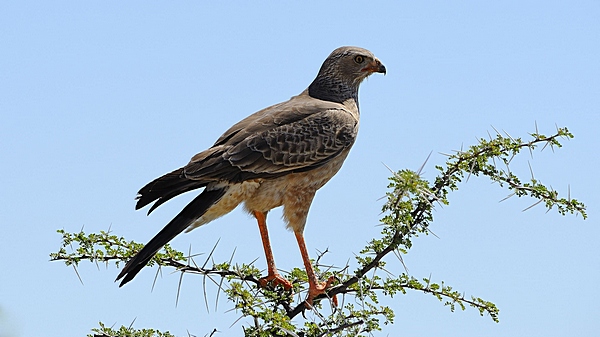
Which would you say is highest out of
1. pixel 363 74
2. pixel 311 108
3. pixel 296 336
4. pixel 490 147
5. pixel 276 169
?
pixel 363 74

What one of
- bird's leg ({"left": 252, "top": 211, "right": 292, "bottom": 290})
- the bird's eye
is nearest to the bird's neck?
the bird's eye

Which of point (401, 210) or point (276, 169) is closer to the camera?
point (401, 210)

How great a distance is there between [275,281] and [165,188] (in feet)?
3.90

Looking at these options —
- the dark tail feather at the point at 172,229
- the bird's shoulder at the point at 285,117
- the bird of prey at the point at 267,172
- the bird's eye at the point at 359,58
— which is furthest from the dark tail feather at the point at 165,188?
the bird's eye at the point at 359,58

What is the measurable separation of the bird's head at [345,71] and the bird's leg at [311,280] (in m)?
1.65

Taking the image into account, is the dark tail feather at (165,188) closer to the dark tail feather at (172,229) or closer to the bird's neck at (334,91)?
the dark tail feather at (172,229)

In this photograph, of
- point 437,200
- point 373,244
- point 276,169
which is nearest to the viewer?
point 437,200

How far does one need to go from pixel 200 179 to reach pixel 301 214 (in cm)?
102

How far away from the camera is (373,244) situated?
478cm

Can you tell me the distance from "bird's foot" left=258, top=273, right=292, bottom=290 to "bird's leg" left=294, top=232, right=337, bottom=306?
0.59 ft

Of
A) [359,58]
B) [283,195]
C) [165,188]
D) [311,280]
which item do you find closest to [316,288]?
[311,280]

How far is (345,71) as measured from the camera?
7383 mm

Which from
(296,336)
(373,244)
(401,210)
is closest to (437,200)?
(401,210)

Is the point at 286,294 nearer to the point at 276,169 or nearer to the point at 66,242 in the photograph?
the point at 276,169
